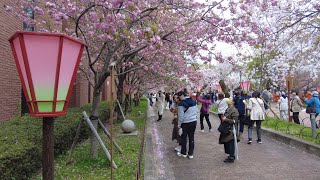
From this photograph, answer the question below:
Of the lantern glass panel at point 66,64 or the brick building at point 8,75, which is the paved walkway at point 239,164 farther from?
the brick building at point 8,75

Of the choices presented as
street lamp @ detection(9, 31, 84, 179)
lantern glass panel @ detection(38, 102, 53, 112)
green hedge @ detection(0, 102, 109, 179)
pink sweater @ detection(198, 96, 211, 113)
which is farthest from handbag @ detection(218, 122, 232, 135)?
lantern glass panel @ detection(38, 102, 53, 112)

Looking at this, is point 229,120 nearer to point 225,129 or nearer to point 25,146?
point 225,129

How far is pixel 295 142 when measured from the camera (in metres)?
10.3

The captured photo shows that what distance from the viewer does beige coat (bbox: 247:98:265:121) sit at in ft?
34.4

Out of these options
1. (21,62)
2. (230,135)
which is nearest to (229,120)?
(230,135)

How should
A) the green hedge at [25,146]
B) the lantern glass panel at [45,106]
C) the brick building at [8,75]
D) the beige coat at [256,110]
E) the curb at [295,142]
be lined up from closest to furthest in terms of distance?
1. the lantern glass panel at [45,106]
2. the green hedge at [25,146]
3. the curb at [295,142]
4. the brick building at [8,75]
5. the beige coat at [256,110]

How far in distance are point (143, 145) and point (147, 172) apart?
3.34 meters

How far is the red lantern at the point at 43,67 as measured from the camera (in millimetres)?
2945

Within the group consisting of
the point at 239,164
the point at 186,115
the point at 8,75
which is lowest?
the point at 239,164

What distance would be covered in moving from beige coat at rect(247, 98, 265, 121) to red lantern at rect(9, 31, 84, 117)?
842 centimetres

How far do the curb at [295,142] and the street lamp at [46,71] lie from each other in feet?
26.0

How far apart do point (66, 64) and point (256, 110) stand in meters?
8.51

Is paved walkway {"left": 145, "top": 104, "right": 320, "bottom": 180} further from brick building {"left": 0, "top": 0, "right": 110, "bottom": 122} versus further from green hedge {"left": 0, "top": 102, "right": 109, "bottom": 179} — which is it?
brick building {"left": 0, "top": 0, "right": 110, "bottom": 122}

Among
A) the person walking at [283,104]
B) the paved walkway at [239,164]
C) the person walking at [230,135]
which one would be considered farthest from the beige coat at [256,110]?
the person walking at [283,104]
